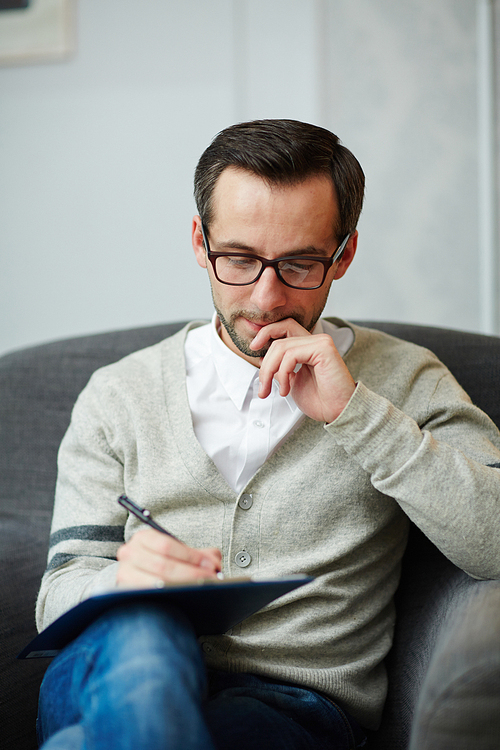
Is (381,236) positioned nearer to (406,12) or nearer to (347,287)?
(347,287)

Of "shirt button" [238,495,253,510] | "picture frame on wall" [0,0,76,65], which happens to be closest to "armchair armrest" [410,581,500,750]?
"shirt button" [238,495,253,510]

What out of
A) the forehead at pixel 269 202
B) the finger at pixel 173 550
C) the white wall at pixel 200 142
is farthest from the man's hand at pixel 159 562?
the white wall at pixel 200 142

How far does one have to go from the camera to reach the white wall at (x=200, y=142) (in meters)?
2.13

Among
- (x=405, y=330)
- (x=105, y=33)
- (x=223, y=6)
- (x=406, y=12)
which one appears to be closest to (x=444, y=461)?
(x=405, y=330)

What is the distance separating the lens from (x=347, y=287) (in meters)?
2.22

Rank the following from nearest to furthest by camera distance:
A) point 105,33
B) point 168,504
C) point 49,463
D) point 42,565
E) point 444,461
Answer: point 444,461, point 168,504, point 42,565, point 49,463, point 105,33

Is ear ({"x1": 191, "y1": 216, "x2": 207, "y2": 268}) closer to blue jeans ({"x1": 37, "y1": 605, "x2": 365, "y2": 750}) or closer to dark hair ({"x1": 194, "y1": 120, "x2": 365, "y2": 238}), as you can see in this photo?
dark hair ({"x1": 194, "y1": 120, "x2": 365, "y2": 238})

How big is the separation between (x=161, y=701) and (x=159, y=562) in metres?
0.16

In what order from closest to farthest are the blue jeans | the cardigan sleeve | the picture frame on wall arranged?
the blue jeans
the cardigan sleeve
the picture frame on wall

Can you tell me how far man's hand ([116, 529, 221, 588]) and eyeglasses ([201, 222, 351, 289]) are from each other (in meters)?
0.45

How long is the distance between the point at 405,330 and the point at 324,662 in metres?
0.72

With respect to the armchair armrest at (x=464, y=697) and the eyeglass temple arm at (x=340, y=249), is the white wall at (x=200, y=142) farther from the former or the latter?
the armchair armrest at (x=464, y=697)

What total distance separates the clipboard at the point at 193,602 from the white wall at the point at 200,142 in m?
1.53

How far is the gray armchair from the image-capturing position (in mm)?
698
